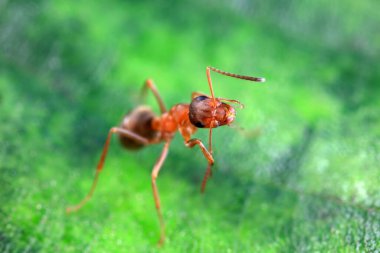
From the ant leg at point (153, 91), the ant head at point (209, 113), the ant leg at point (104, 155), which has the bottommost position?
the ant leg at point (104, 155)

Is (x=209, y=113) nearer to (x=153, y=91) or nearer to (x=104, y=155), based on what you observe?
(x=153, y=91)

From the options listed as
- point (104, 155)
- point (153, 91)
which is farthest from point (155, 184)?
point (153, 91)

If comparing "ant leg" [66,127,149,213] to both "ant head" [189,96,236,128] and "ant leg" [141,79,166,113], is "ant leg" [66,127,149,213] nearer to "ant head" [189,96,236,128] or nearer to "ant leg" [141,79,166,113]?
"ant leg" [141,79,166,113]

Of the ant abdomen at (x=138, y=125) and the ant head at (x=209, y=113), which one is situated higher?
the ant head at (x=209, y=113)

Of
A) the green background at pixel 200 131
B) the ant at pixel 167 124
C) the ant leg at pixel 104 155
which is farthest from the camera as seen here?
the ant at pixel 167 124

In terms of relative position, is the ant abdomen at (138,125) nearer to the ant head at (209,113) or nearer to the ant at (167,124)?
the ant at (167,124)

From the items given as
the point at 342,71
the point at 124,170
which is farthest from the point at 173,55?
the point at 342,71

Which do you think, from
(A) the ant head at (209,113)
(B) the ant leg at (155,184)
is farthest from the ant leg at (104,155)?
(A) the ant head at (209,113)

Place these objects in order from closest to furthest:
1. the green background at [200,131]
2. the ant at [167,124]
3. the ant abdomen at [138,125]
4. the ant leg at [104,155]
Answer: the green background at [200,131] → the ant leg at [104,155] → the ant at [167,124] → the ant abdomen at [138,125]

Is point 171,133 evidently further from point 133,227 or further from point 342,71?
point 342,71
